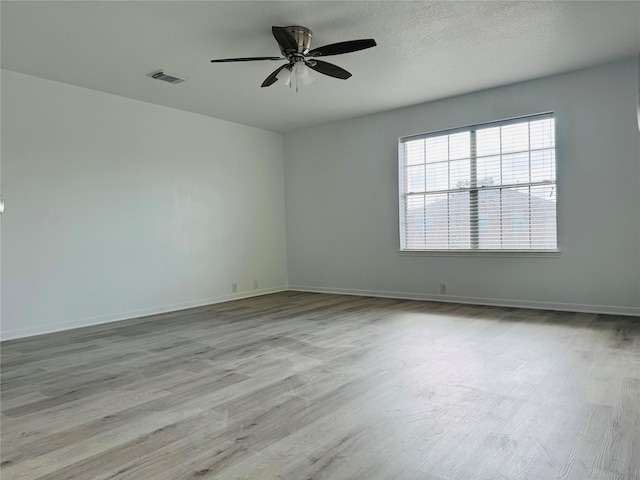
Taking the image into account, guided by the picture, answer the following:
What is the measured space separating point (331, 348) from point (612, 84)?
4063mm

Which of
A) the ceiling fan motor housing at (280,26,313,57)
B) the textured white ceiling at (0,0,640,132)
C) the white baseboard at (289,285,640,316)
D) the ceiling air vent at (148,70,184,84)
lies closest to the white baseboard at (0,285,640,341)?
the white baseboard at (289,285,640,316)

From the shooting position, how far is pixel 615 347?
10.7ft

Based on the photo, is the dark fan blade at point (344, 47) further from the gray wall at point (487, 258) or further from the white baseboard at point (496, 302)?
the white baseboard at point (496, 302)

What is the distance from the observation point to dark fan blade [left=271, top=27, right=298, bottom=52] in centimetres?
314

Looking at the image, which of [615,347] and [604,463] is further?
[615,347]

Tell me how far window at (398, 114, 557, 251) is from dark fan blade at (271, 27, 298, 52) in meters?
2.91

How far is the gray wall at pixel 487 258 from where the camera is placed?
439cm

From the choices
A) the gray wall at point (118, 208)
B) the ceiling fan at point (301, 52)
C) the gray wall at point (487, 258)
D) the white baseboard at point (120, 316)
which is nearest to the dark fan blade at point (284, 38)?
the ceiling fan at point (301, 52)

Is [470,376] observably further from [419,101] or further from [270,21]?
[419,101]

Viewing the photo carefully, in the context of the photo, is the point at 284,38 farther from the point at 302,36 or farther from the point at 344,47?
the point at 344,47

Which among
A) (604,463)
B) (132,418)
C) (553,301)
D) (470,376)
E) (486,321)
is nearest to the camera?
(604,463)

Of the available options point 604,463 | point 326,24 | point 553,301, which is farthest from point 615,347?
point 326,24

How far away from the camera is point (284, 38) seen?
327cm

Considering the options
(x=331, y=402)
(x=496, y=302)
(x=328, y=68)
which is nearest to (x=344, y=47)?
(x=328, y=68)
